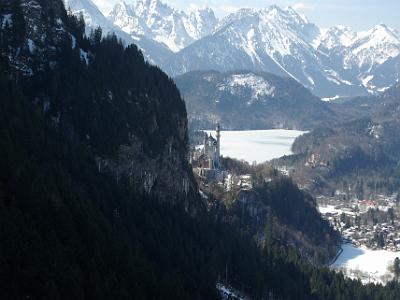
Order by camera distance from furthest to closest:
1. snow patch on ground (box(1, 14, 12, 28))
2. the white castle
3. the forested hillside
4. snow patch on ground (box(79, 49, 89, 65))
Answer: the white castle
snow patch on ground (box(79, 49, 89, 65))
snow patch on ground (box(1, 14, 12, 28))
the forested hillside

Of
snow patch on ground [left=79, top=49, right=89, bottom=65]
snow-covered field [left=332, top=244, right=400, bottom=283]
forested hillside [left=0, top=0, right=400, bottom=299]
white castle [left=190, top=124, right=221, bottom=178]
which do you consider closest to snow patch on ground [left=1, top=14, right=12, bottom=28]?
forested hillside [left=0, top=0, right=400, bottom=299]

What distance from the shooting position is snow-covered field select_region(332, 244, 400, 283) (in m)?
139

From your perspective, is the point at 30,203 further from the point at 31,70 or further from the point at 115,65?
the point at 115,65

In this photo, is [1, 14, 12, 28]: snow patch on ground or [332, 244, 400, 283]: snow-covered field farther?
[332, 244, 400, 283]: snow-covered field

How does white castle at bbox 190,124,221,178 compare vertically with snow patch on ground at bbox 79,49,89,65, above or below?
below

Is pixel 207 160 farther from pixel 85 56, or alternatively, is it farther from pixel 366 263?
pixel 85 56

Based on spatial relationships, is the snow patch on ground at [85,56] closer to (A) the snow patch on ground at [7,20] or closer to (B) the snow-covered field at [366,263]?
(A) the snow patch on ground at [7,20]

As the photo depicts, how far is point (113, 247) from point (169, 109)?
51332 mm

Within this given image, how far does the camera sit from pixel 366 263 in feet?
495

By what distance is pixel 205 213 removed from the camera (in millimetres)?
112500

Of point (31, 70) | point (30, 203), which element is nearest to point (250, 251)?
point (31, 70)

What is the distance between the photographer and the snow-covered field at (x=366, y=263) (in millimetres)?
138625

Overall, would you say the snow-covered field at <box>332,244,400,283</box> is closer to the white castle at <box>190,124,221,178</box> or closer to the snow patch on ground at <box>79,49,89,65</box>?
the white castle at <box>190,124,221,178</box>

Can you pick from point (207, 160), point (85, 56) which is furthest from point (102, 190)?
point (207, 160)
